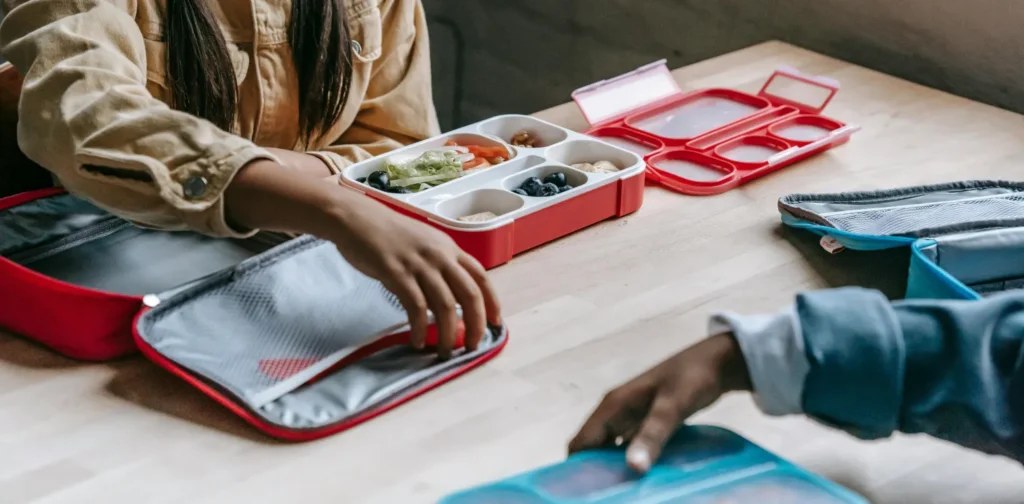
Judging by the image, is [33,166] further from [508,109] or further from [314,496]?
[508,109]

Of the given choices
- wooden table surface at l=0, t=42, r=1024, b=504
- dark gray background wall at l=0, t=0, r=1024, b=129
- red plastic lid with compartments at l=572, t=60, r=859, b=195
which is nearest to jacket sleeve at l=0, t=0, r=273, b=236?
wooden table surface at l=0, t=42, r=1024, b=504

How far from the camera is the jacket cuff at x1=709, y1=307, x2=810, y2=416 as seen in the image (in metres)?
0.60

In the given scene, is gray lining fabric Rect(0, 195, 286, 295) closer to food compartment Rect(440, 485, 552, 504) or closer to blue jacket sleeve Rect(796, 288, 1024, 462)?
food compartment Rect(440, 485, 552, 504)

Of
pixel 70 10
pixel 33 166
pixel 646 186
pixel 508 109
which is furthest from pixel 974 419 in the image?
pixel 508 109

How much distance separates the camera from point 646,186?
1100mm

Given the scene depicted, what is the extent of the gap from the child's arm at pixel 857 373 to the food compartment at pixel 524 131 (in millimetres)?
518

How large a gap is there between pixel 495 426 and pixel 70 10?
19.0 inches

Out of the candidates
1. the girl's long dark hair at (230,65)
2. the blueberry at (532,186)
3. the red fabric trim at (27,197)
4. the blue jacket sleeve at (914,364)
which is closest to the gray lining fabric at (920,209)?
the blueberry at (532,186)

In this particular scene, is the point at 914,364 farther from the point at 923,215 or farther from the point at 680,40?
the point at 680,40

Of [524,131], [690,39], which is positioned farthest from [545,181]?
[690,39]

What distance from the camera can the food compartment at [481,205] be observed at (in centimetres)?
97

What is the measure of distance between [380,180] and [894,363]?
535 millimetres

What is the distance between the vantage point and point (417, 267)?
2.43ft

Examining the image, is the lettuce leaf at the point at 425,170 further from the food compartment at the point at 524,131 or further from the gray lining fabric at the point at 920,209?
the gray lining fabric at the point at 920,209
